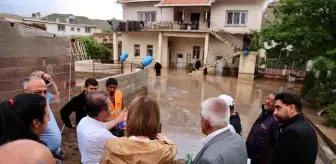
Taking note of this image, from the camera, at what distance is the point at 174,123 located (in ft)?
26.1

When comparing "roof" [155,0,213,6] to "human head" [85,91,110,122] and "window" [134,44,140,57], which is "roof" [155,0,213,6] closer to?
"window" [134,44,140,57]

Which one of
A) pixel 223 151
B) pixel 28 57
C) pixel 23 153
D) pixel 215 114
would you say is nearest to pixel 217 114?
pixel 215 114

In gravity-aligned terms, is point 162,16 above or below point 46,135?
above

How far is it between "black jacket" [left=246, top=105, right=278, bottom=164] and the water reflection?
2429mm

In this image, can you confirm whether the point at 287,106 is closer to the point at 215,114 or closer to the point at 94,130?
the point at 215,114

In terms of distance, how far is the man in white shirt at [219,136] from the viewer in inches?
71.5

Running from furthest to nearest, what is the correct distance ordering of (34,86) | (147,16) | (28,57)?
(147,16)
(28,57)
(34,86)

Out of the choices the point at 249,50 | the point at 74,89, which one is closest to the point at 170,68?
the point at 249,50

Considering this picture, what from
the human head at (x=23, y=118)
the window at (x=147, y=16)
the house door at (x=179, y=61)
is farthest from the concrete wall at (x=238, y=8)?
the human head at (x=23, y=118)

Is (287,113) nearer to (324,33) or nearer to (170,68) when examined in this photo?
(324,33)

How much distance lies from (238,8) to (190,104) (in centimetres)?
1390

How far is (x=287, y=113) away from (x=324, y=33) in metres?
9.46

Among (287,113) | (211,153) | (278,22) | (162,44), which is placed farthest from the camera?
(162,44)

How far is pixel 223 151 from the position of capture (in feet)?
5.86
